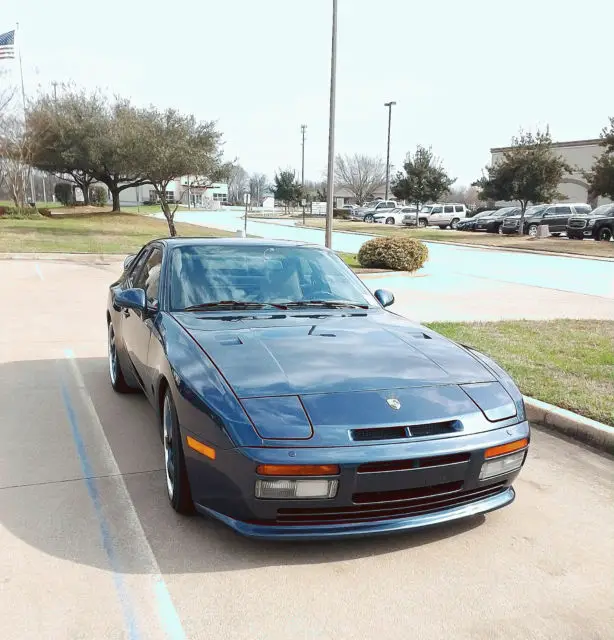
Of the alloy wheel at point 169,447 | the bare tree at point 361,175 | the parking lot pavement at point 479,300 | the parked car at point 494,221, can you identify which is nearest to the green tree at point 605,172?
the parked car at point 494,221

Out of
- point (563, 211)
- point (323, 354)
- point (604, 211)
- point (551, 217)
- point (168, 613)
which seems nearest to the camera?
point (168, 613)

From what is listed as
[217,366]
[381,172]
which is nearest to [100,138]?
[217,366]

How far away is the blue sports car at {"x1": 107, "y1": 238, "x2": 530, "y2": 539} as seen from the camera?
9.03 ft

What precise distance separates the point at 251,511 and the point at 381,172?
100674mm

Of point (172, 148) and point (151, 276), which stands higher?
point (172, 148)

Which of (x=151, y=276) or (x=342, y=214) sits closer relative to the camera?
(x=151, y=276)

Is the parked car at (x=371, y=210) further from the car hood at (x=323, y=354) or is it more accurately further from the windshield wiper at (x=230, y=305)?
the car hood at (x=323, y=354)

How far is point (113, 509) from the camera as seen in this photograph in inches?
138

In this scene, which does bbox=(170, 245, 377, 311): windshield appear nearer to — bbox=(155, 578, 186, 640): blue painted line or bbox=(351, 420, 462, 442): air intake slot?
bbox=(351, 420, 462, 442): air intake slot

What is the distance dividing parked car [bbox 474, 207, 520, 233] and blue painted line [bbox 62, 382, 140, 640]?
119 feet

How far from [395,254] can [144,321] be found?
474 inches

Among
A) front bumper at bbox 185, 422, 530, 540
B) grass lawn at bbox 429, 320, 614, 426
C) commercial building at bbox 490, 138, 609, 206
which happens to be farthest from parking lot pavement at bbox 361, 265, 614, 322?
commercial building at bbox 490, 138, 609, 206

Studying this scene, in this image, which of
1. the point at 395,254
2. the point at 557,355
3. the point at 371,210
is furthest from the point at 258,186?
the point at 557,355

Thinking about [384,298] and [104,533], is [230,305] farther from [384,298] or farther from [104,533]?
[104,533]
